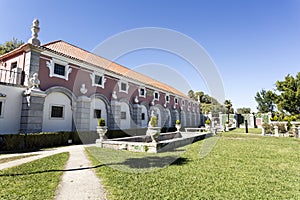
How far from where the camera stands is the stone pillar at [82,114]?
1413cm

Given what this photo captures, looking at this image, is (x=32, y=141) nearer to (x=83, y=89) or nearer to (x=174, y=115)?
(x=83, y=89)

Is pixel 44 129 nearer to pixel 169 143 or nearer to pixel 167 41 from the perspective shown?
pixel 169 143

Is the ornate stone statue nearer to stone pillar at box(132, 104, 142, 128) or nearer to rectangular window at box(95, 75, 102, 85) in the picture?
rectangular window at box(95, 75, 102, 85)

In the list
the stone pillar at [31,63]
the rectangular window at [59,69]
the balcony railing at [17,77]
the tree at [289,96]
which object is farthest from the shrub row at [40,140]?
the tree at [289,96]

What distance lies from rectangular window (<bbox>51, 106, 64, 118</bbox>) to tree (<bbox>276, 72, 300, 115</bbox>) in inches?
1574

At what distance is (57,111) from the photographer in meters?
13.2

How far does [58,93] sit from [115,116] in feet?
19.9

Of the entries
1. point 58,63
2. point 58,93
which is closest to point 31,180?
point 58,93

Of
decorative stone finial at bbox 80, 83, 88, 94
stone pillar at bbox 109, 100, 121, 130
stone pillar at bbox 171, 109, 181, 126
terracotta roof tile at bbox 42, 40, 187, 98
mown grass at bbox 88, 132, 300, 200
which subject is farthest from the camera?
stone pillar at bbox 171, 109, 181, 126

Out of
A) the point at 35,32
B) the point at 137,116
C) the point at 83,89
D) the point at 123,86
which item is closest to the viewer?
the point at 35,32

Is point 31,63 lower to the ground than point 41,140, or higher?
higher

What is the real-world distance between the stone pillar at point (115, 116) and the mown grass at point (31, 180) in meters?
11.1

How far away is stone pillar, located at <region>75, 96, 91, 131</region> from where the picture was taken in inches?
556

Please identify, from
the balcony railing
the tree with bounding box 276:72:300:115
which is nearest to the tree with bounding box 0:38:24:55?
the balcony railing
